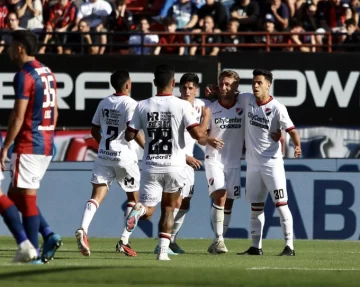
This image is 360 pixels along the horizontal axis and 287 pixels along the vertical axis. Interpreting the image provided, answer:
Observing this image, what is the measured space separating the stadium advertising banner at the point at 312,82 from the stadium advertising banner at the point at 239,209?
3.50m

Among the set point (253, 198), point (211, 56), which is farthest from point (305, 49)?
point (253, 198)

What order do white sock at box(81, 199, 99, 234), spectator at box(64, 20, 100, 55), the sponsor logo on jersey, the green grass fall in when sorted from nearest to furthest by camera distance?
1. the green grass
2. white sock at box(81, 199, 99, 234)
3. the sponsor logo on jersey
4. spectator at box(64, 20, 100, 55)

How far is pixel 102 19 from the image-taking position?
2456cm

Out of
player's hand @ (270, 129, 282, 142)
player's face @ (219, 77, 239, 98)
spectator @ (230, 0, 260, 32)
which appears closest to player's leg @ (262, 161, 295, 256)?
player's hand @ (270, 129, 282, 142)

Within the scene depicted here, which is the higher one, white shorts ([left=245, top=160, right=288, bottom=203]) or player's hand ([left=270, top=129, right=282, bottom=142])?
player's hand ([left=270, top=129, right=282, bottom=142])

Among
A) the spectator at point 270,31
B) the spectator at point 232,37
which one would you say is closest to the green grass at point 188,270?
the spectator at point 232,37

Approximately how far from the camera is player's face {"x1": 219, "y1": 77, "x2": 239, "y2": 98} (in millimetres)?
14633

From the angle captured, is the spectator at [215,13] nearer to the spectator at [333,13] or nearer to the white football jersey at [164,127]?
the spectator at [333,13]

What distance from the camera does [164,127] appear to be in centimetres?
1233

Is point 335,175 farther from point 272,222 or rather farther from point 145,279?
point 145,279

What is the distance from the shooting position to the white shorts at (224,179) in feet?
48.8

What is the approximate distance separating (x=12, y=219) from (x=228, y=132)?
15.0 ft

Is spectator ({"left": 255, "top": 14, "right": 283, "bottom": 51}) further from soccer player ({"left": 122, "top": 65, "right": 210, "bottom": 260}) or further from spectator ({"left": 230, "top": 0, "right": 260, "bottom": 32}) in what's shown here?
soccer player ({"left": 122, "top": 65, "right": 210, "bottom": 260})

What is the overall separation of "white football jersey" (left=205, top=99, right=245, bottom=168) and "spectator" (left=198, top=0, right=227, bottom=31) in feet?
31.7
